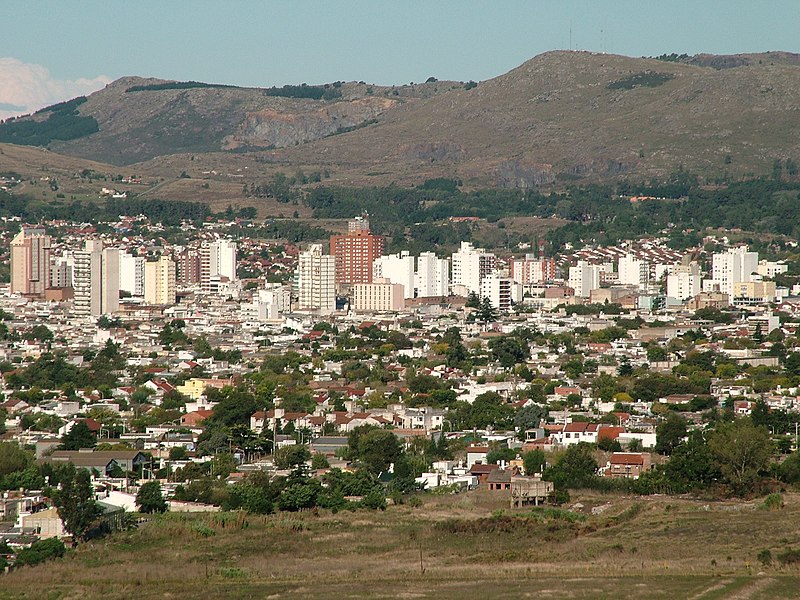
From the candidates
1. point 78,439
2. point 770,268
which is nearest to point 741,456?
point 78,439

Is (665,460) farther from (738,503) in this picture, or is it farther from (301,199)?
(301,199)

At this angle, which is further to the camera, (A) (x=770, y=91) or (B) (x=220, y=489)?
(A) (x=770, y=91)

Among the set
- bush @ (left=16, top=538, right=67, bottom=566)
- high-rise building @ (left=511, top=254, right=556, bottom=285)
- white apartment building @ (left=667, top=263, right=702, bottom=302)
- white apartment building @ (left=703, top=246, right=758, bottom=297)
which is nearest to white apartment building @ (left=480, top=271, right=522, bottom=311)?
white apartment building @ (left=667, top=263, right=702, bottom=302)

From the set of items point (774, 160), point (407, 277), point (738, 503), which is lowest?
point (738, 503)

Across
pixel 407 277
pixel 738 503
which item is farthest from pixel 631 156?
pixel 738 503

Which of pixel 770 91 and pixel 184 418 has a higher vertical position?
pixel 770 91

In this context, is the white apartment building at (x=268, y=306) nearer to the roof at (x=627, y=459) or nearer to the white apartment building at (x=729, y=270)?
the white apartment building at (x=729, y=270)

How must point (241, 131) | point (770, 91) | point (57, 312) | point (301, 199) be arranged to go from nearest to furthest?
point (57, 312), point (301, 199), point (770, 91), point (241, 131)
